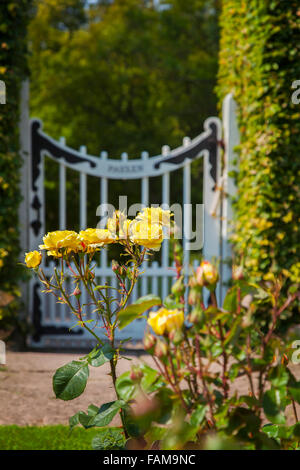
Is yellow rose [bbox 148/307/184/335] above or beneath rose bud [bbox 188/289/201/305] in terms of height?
beneath

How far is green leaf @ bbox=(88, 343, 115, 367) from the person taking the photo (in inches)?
43.6

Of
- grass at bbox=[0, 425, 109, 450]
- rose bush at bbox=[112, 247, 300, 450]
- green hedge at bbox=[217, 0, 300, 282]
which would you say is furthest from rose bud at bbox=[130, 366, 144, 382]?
green hedge at bbox=[217, 0, 300, 282]

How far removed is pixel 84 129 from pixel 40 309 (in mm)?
7788

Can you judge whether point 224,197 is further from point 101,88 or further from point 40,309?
point 101,88

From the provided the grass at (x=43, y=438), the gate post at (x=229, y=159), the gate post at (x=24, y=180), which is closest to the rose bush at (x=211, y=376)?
the grass at (x=43, y=438)

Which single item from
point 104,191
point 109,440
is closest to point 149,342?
point 109,440

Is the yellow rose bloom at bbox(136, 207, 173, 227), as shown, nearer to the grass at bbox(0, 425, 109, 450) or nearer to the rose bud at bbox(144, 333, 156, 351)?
the rose bud at bbox(144, 333, 156, 351)

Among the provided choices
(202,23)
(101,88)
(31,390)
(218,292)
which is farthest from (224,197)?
(202,23)

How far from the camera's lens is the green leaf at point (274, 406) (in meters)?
0.75

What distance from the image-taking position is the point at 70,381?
43.3 inches

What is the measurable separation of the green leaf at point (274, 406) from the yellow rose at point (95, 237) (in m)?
0.52

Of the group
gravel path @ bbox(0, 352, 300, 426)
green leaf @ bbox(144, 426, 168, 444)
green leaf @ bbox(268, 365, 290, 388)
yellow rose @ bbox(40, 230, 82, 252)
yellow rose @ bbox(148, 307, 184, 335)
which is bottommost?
gravel path @ bbox(0, 352, 300, 426)

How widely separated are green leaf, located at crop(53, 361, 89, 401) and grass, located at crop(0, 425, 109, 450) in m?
1.01

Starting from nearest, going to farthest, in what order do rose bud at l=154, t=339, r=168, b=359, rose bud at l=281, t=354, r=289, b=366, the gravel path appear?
rose bud at l=154, t=339, r=168, b=359
rose bud at l=281, t=354, r=289, b=366
the gravel path
